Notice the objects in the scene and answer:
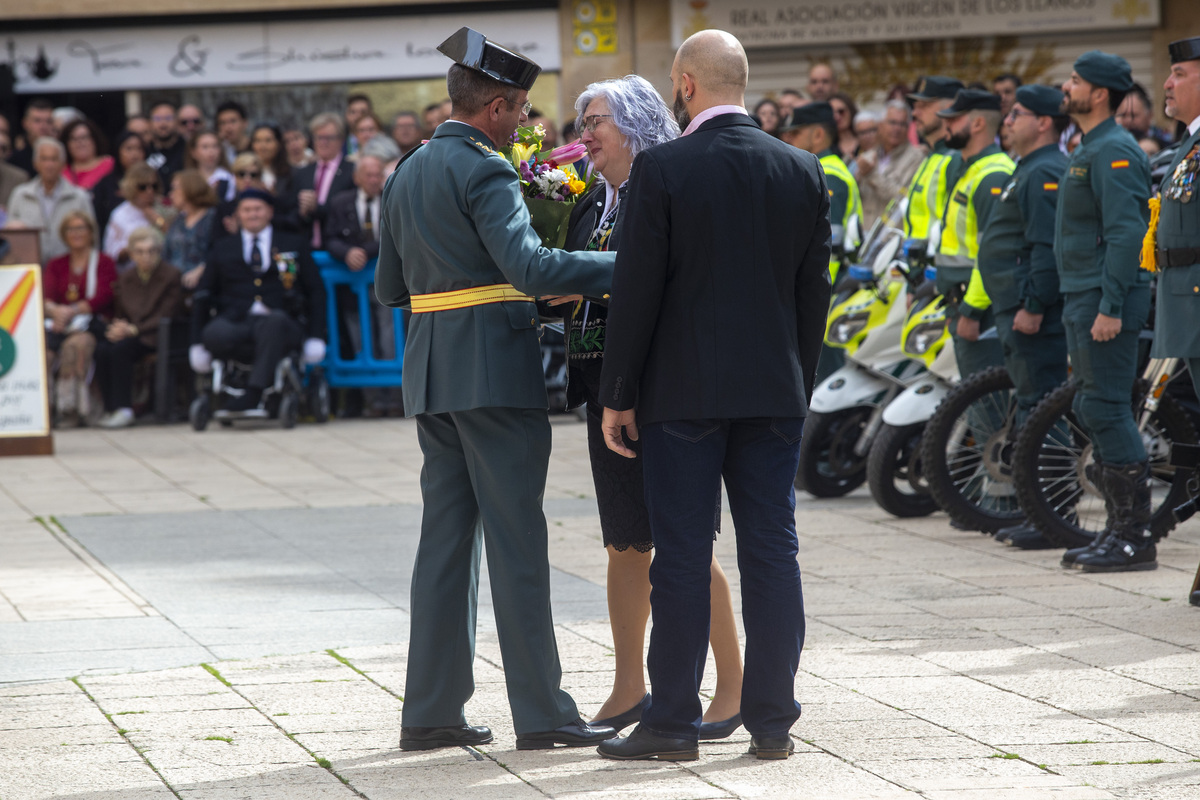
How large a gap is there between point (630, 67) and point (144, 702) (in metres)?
14.8

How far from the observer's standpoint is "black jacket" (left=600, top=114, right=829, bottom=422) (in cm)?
422

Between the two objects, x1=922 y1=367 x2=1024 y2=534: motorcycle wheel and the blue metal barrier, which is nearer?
x1=922 y1=367 x2=1024 y2=534: motorcycle wheel

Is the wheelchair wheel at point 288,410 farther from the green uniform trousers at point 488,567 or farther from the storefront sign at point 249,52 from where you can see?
the green uniform trousers at point 488,567

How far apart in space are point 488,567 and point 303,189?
9.63m

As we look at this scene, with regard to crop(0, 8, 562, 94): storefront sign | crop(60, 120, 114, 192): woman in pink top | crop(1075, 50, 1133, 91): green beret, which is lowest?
crop(1075, 50, 1133, 91): green beret

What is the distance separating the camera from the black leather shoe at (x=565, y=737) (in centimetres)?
450

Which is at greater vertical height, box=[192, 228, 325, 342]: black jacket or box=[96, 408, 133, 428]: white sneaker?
box=[192, 228, 325, 342]: black jacket

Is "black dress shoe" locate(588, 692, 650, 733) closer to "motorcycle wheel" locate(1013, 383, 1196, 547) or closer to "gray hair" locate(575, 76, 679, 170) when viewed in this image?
"gray hair" locate(575, 76, 679, 170)

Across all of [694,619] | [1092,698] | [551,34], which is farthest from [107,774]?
[551,34]

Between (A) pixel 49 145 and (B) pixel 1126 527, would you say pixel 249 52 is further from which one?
(B) pixel 1126 527

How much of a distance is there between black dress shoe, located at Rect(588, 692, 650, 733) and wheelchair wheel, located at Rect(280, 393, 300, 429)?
8.66 meters

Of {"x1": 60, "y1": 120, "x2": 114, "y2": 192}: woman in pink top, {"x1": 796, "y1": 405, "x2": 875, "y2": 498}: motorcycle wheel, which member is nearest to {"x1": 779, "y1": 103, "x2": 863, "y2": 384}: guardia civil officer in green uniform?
{"x1": 796, "y1": 405, "x2": 875, "y2": 498}: motorcycle wheel

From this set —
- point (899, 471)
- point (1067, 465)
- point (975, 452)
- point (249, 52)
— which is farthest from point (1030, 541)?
point (249, 52)

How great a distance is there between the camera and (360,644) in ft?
19.3
